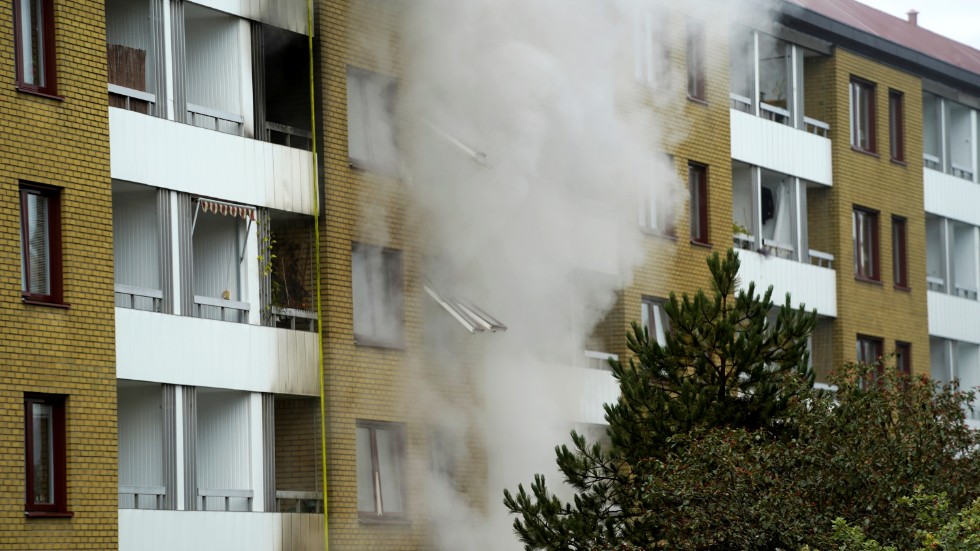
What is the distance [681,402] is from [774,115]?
714 inches

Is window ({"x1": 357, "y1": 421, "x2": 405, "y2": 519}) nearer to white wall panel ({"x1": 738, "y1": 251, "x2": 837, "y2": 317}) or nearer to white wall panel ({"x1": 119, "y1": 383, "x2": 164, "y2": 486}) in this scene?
white wall panel ({"x1": 119, "y1": 383, "x2": 164, "y2": 486})

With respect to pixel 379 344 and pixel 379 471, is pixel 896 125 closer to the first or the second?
pixel 379 344

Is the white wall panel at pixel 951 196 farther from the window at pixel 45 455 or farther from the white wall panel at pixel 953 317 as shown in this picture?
the window at pixel 45 455

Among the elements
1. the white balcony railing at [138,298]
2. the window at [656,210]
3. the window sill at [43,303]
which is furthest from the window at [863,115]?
the window sill at [43,303]

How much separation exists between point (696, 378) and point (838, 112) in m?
18.9

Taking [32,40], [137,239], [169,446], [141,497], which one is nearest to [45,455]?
[141,497]

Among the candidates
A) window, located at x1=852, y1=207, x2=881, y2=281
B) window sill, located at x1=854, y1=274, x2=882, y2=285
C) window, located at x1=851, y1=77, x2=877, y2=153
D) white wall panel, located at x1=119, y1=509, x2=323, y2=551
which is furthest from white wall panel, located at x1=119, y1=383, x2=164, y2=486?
window, located at x1=851, y1=77, x2=877, y2=153

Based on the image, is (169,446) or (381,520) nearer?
(169,446)

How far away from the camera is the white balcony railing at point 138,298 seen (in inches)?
934

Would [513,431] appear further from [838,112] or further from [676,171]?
[838,112]

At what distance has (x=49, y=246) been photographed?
22.6 metres

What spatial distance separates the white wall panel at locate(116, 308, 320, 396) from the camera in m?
23.6

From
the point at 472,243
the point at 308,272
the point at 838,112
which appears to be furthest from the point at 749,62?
the point at 308,272

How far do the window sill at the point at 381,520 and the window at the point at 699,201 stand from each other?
10650mm
